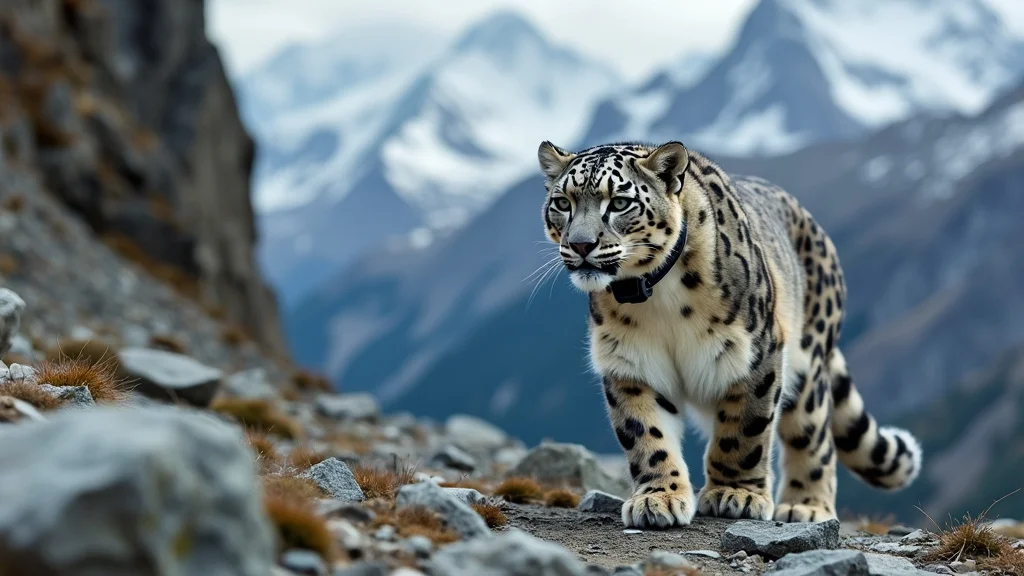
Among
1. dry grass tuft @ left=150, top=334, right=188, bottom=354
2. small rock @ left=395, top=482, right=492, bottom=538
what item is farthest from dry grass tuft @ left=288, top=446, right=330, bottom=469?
dry grass tuft @ left=150, top=334, right=188, bottom=354

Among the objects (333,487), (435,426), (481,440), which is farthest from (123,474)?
(435,426)

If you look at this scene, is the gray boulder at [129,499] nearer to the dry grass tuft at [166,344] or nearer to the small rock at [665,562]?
the small rock at [665,562]

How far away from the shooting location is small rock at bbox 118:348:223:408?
1717 centimetres

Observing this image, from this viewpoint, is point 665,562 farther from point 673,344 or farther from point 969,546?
point 969,546

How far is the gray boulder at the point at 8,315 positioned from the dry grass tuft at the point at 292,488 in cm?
402

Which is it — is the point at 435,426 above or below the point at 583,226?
above

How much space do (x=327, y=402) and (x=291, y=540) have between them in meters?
23.0

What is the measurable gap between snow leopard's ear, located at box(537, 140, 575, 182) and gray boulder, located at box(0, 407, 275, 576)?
22.6 feet

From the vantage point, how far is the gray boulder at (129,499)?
4844 millimetres

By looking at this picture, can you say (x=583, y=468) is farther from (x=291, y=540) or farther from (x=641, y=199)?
(x=291, y=540)

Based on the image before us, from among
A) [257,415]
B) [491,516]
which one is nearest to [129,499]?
[491,516]

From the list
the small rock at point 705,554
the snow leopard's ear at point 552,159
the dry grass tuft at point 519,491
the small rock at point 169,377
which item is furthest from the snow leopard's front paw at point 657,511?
the small rock at point 169,377

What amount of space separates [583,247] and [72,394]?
4.92m

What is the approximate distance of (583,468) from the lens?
1722 centimetres
